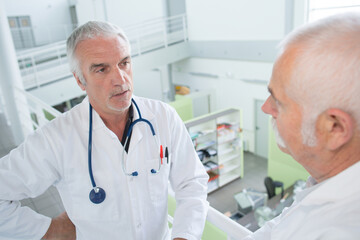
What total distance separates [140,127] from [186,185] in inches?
14.3

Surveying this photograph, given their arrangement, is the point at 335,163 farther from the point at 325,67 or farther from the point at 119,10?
the point at 119,10

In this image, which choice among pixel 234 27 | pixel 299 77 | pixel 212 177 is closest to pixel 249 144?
pixel 212 177

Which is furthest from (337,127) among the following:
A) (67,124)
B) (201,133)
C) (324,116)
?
(201,133)

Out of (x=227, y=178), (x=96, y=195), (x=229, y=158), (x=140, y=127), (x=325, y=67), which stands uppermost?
(x=325, y=67)

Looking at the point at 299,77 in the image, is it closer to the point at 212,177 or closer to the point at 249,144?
the point at 212,177

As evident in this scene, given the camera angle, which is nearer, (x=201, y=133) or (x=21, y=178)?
(x=21, y=178)

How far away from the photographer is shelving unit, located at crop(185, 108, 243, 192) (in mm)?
5660

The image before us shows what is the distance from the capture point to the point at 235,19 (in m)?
7.37

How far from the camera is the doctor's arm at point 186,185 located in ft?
3.87

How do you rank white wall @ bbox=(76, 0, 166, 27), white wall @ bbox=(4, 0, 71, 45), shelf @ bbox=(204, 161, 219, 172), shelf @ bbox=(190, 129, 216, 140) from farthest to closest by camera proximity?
white wall @ bbox=(76, 0, 166, 27) → white wall @ bbox=(4, 0, 71, 45) → shelf @ bbox=(204, 161, 219, 172) → shelf @ bbox=(190, 129, 216, 140)

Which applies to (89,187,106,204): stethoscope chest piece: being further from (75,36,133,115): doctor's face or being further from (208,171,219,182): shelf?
(208,171,219,182): shelf

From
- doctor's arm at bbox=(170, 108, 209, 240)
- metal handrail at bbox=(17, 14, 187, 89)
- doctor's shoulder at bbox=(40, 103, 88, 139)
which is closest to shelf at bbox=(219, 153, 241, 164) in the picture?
metal handrail at bbox=(17, 14, 187, 89)

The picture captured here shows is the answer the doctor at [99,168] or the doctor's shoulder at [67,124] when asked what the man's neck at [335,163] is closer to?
the doctor at [99,168]

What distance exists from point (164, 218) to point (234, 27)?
7.04 m
